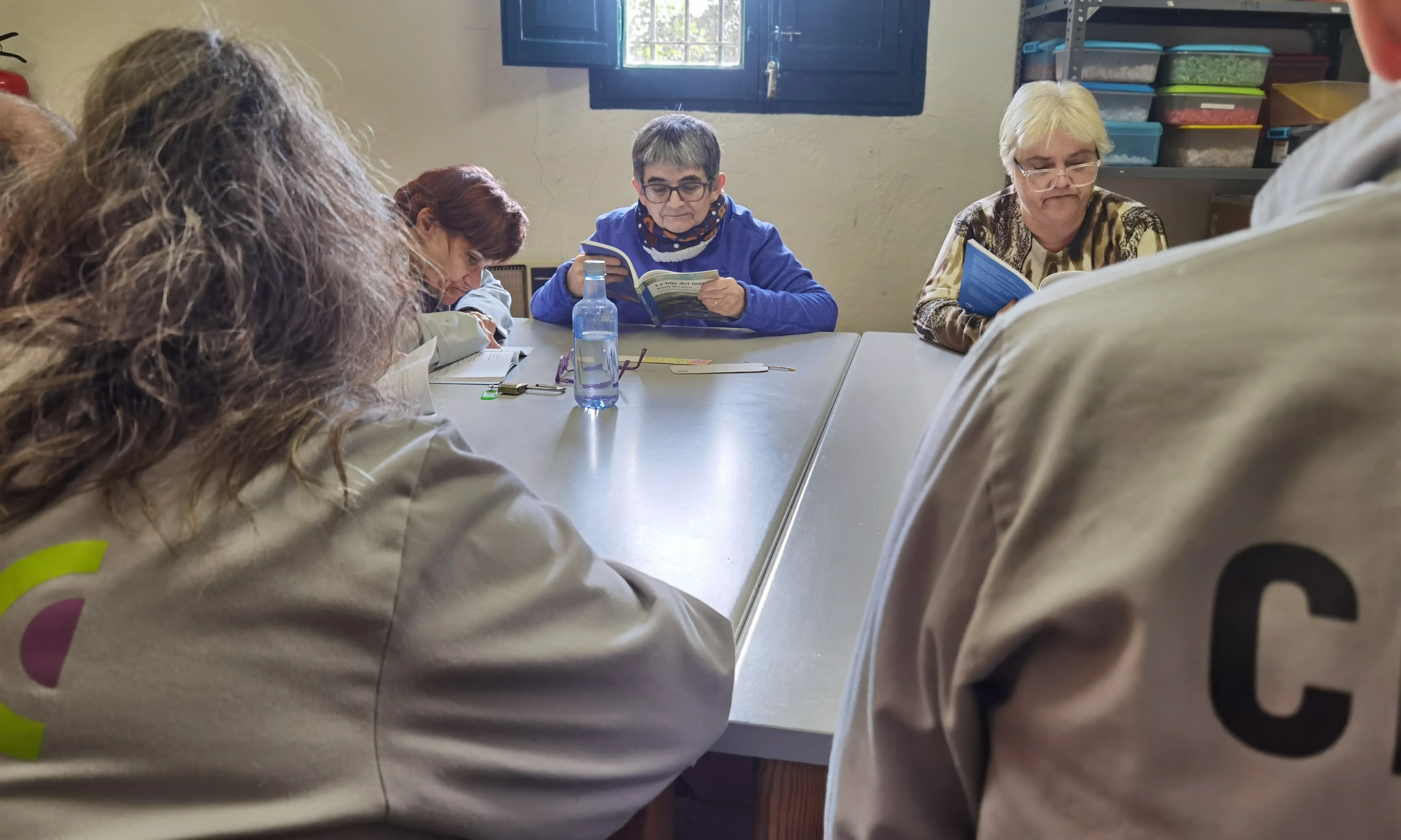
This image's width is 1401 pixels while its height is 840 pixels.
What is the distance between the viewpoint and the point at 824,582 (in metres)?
1.01

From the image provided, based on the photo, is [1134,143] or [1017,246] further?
[1134,143]

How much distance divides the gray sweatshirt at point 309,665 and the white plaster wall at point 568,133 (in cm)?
285

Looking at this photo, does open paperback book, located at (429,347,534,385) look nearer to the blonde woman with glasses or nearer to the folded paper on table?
the folded paper on table

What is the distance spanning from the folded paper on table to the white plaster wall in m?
2.25

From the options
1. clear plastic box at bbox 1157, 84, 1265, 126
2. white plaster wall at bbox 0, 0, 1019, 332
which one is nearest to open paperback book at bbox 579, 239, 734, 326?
white plaster wall at bbox 0, 0, 1019, 332

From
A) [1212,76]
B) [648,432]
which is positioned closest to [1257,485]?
[648,432]

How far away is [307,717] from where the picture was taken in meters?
0.58

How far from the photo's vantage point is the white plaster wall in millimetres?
3268

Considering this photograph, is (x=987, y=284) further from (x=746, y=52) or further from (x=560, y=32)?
(x=560, y=32)

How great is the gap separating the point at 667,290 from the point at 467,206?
0.47 metres

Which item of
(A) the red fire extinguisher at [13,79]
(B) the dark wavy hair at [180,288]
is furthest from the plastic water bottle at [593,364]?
(A) the red fire extinguisher at [13,79]

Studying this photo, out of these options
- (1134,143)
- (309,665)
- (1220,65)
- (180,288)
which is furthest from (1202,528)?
(1220,65)

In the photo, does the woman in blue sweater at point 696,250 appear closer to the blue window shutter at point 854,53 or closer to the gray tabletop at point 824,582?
the gray tabletop at point 824,582

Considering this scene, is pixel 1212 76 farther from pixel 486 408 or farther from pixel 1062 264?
pixel 486 408
